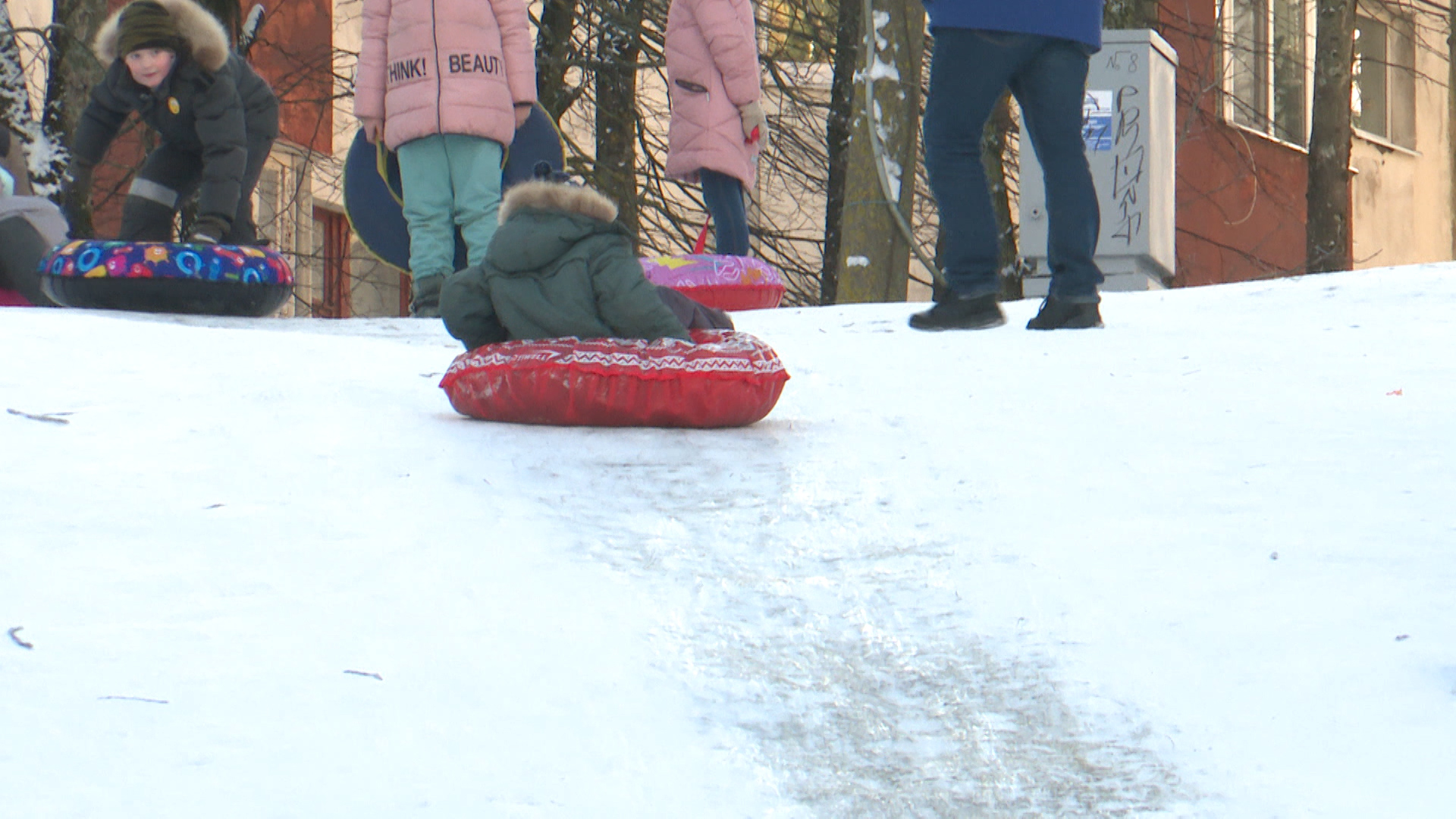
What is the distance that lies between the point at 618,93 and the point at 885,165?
326 centimetres

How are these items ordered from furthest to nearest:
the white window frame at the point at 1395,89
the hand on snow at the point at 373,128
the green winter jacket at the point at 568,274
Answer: the white window frame at the point at 1395,89 < the hand on snow at the point at 373,128 < the green winter jacket at the point at 568,274

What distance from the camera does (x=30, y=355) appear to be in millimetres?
5078

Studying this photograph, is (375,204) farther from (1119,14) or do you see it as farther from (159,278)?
(1119,14)

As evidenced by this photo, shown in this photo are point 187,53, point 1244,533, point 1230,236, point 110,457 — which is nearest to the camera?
point 1244,533

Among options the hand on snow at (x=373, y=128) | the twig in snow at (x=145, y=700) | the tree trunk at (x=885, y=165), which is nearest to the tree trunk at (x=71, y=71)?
the hand on snow at (x=373, y=128)

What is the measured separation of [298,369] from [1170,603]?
3.03m

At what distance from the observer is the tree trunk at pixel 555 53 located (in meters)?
12.4

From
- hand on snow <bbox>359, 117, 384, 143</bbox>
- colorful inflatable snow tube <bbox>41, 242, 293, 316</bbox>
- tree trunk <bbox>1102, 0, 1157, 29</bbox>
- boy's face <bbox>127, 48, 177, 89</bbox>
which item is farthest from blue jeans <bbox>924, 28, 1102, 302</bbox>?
tree trunk <bbox>1102, 0, 1157, 29</bbox>

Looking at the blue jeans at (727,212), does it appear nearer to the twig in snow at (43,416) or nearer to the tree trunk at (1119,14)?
the tree trunk at (1119,14)

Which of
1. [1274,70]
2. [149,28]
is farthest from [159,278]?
[1274,70]

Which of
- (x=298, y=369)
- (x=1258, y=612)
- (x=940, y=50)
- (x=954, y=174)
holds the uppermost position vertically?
(x=940, y=50)

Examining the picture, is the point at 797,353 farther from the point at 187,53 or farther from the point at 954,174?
the point at 187,53

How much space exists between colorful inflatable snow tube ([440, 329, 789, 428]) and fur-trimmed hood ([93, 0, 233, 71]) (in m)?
3.53

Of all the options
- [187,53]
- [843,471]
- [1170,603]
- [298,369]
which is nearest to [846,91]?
[187,53]
